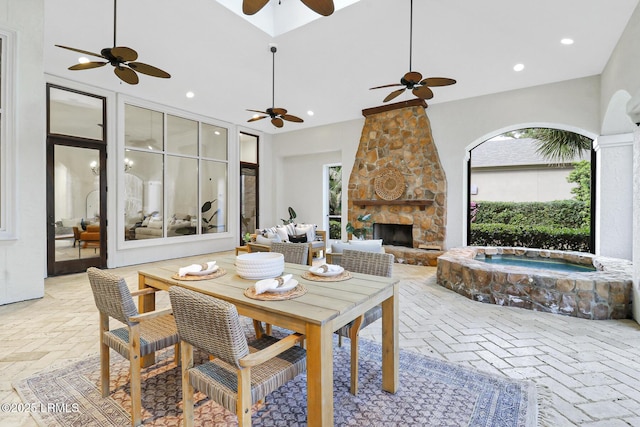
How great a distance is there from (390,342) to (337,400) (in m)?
0.50

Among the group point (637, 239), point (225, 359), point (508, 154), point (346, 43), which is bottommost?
point (225, 359)

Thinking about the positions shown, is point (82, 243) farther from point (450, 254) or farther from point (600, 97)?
point (600, 97)

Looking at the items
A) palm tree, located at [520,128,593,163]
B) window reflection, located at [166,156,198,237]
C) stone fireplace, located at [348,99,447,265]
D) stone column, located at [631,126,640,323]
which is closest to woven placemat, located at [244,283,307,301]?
stone column, located at [631,126,640,323]

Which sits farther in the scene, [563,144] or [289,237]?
[289,237]

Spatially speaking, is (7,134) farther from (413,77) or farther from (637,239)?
(637,239)

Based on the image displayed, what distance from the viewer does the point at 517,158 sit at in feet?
32.3

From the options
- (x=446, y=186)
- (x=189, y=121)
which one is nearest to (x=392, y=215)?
(x=446, y=186)

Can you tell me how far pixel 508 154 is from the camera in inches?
398

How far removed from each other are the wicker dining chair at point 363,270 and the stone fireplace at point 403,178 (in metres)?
4.05

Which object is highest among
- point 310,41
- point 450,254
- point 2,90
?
point 310,41

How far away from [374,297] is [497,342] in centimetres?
179

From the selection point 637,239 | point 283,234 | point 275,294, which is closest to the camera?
point 275,294

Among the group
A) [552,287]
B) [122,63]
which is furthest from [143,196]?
[552,287]

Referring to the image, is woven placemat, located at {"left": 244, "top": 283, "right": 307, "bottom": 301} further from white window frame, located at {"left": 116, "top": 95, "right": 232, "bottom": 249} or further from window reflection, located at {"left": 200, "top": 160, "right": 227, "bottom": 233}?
window reflection, located at {"left": 200, "top": 160, "right": 227, "bottom": 233}
